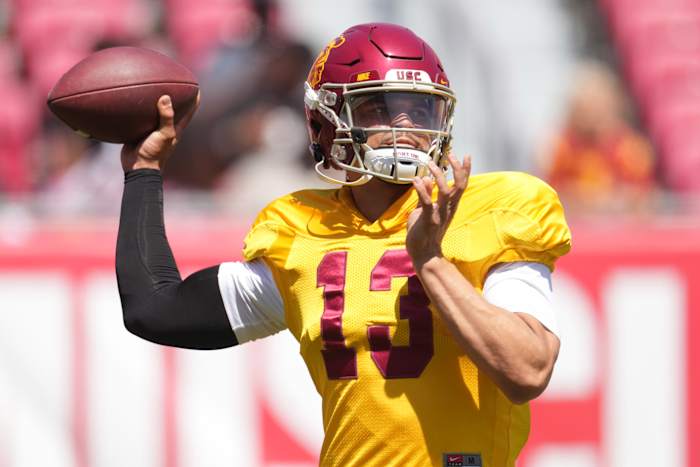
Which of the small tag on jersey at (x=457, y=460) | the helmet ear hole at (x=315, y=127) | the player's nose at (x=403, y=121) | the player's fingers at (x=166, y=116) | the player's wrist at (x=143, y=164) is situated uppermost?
the player's fingers at (x=166, y=116)

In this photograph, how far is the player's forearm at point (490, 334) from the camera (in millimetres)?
1812

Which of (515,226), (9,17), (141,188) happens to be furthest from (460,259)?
(9,17)

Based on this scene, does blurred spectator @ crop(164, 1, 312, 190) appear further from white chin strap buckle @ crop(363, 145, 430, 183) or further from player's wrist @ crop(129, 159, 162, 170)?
white chin strap buckle @ crop(363, 145, 430, 183)

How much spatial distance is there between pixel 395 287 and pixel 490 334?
26cm

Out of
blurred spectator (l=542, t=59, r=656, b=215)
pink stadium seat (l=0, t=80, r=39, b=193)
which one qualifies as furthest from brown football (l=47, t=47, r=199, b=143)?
pink stadium seat (l=0, t=80, r=39, b=193)

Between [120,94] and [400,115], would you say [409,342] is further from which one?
[120,94]

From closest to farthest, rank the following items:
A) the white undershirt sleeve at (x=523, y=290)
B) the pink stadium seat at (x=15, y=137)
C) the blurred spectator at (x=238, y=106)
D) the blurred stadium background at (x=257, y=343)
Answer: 1. the white undershirt sleeve at (x=523, y=290)
2. the blurred stadium background at (x=257, y=343)
3. the blurred spectator at (x=238, y=106)
4. the pink stadium seat at (x=15, y=137)

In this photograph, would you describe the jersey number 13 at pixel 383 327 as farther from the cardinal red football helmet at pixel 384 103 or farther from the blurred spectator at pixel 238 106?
the blurred spectator at pixel 238 106

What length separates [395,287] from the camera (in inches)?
79.4

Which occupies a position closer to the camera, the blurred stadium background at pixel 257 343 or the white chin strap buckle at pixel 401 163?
the white chin strap buckle at pixel 401 163

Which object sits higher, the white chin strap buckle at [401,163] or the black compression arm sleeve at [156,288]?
the white chin strap buckle at [401,163]

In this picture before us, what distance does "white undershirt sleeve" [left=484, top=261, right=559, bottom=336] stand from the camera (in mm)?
1914

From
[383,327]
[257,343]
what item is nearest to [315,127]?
[383,327]

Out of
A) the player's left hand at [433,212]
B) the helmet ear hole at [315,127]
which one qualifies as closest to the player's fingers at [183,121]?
the helmet ear hole at [315,127]
